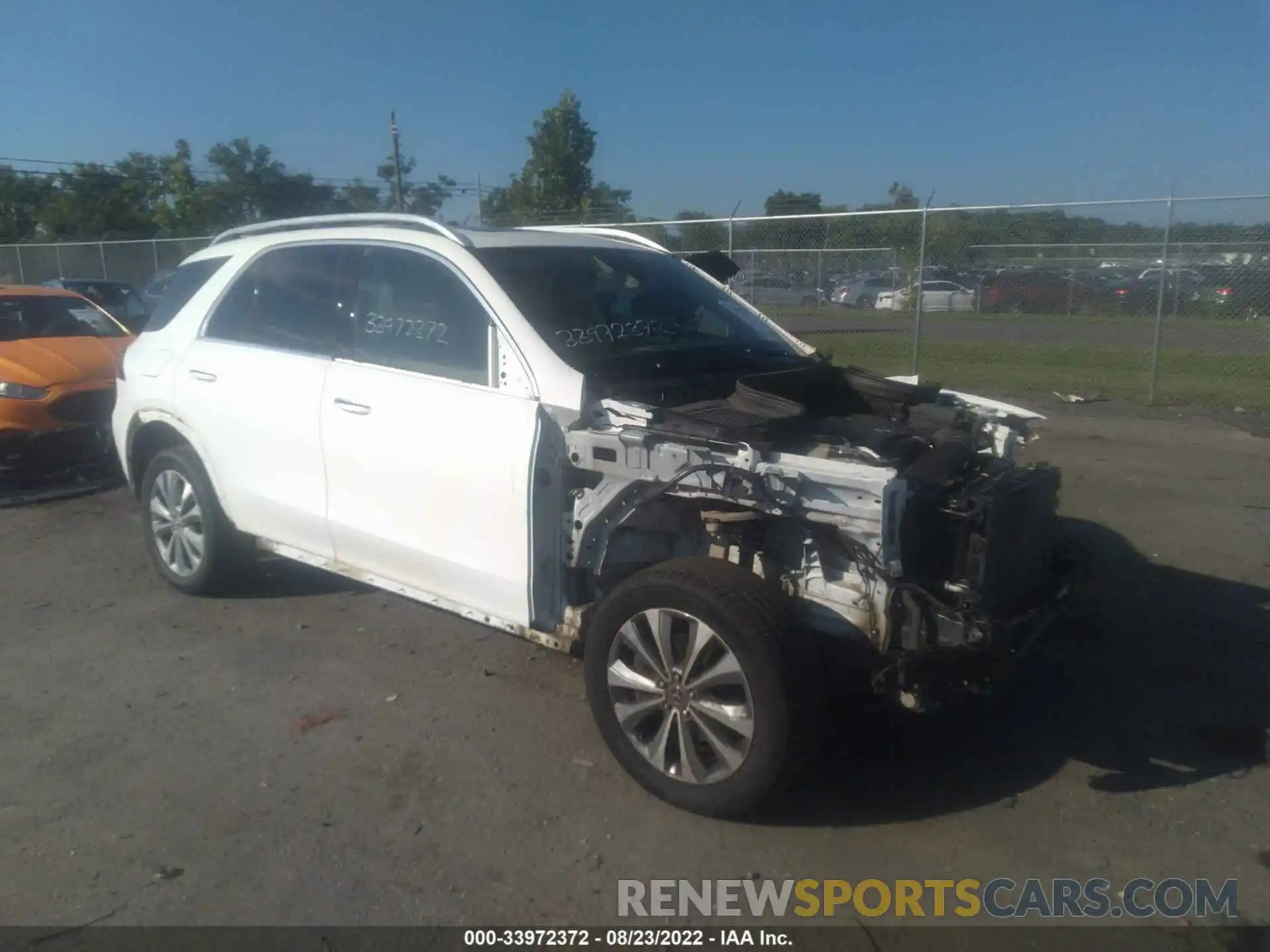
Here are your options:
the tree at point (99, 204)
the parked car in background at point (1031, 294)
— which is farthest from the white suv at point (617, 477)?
the tree at point (99, 204)

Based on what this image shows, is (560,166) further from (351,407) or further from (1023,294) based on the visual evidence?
(351,407)

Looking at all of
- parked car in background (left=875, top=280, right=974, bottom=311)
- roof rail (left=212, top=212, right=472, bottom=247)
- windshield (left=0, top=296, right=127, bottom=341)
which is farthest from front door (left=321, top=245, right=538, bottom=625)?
parked car in background (left=875, top=280, right=974, bottom=311)

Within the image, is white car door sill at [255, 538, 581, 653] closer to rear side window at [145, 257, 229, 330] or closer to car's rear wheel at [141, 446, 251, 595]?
car's rear wheel at [141, 446, 251, 595]

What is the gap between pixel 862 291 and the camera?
56.2 feet

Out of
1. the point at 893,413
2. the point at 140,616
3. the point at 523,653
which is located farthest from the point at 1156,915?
the point at 140,616

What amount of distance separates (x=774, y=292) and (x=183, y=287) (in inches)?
460

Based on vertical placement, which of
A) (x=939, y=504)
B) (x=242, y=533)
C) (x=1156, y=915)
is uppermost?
(x=939, y=504)

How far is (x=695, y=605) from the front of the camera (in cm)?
341

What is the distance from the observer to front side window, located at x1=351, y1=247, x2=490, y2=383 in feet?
14.0

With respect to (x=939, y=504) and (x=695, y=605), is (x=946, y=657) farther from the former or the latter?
(x=695, y=605)

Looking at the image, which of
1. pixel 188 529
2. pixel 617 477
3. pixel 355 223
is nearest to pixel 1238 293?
pixel 355 223

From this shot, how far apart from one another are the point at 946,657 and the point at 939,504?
0.49m

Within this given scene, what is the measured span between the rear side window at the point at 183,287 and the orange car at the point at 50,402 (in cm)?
274

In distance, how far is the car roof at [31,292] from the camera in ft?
31.1
